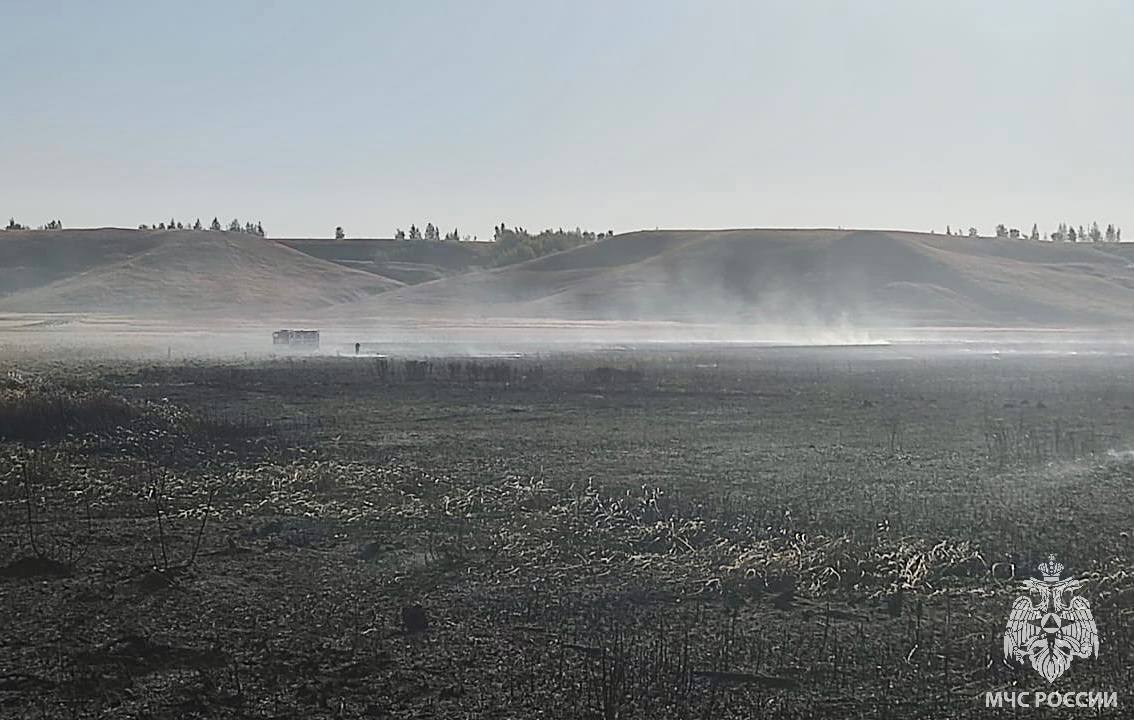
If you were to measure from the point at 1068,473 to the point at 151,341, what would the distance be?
193ft

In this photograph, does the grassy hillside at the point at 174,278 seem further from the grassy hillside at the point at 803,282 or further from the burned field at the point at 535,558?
the burned field at the point at 535,558

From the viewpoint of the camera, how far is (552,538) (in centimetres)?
1552

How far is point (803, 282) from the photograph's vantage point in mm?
146250

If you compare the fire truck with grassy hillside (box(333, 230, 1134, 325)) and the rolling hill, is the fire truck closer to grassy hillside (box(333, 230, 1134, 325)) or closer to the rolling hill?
the rolling hill

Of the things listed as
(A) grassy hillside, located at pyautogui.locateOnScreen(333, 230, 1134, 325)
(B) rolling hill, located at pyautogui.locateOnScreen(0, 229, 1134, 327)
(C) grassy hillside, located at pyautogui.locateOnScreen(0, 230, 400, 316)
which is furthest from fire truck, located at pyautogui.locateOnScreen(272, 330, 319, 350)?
(C) grassy hillside, located at pyautogui.locateOnScreen(0, 230, 400, 316)

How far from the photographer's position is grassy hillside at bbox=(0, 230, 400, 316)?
5684 inches

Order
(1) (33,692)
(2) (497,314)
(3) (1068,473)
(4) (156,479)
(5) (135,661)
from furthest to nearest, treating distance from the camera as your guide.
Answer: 1. (2) (497,314)
2. (3) (1068,473)
3. (4) (156,479)
4. (5) (135,661)
5. (1) (33,692)

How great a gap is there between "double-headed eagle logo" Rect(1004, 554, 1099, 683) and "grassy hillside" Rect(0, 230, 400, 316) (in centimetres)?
12182

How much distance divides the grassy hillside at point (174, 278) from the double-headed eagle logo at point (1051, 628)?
400 feet

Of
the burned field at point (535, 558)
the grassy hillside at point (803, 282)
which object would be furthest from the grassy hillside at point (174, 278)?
the burned field at point (535, 558)

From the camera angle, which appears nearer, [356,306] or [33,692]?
[33,692]

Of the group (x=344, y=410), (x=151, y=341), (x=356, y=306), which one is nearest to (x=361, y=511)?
(x=344, y=410)

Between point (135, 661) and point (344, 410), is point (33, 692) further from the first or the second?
point (344, 410)

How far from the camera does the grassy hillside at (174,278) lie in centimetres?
14438
